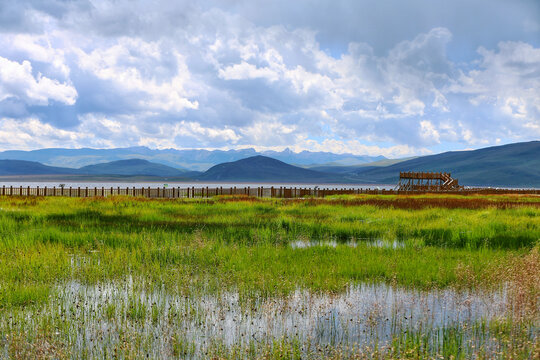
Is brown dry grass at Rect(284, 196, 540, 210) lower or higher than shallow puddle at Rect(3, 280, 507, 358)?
higher

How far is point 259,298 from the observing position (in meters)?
8.56

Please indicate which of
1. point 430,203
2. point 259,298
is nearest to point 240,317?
point 259,298

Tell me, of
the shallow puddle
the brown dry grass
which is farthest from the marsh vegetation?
the brown dry grass

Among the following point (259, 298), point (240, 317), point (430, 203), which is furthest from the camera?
point (430, 203)

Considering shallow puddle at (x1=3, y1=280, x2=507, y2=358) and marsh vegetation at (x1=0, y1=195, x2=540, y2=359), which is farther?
shallow puddle at (x1=3, y1=280, x2=507, y2=358)

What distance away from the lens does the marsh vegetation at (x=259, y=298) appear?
6.20m

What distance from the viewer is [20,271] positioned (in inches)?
385

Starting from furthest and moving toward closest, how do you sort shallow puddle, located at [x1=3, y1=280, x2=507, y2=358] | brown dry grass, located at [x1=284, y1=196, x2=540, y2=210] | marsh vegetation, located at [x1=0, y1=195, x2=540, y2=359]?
brown dry grass, located at [x1=284, y1=196, x2=540, y2=210]
shallow puddle, located at [x1=3, y1=280, x2=507, y2=358]
marsh vegetation, located at [x1=0, y1=195, x2=540, y2=359]

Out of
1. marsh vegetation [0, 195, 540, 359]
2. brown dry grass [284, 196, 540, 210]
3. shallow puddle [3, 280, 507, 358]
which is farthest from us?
brown dry grass [284, 196, 540, 210]

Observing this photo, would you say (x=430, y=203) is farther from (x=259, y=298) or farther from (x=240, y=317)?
(x=240, y=317)

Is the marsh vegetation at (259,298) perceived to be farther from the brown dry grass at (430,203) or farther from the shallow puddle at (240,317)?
the brown dry grass at (430,203)

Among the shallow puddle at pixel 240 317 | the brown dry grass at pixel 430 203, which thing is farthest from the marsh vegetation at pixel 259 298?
the brown dry grass at pixel 430 203

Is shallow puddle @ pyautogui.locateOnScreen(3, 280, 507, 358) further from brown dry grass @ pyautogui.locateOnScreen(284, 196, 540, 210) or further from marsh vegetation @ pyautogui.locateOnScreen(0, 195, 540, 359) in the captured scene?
brown dry grass @ pyautogui.locateOnScreen(284, 196, 540, 210)

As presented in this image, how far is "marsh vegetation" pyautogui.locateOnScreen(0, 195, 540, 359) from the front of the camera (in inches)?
244
